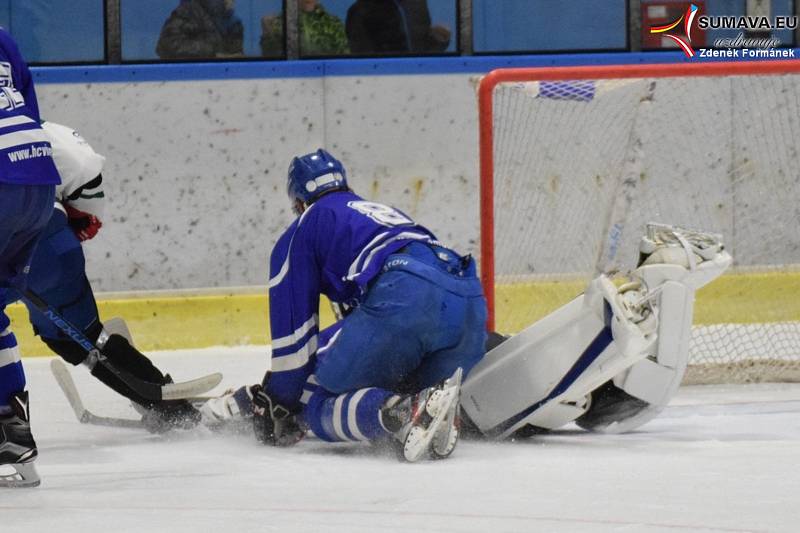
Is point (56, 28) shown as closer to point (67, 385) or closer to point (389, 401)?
point (67, 385)

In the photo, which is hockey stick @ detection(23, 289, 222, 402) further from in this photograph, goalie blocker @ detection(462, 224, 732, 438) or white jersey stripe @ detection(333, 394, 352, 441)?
goalie blocker @ detection(462, 224, 732, 438)

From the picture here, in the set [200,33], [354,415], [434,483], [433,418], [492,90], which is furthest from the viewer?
[200,33]

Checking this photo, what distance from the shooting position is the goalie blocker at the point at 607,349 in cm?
336

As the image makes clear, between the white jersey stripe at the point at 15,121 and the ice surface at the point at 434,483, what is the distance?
0.71 metres

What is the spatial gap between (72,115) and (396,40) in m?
1.36

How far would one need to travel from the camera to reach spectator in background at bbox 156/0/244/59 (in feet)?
19.8

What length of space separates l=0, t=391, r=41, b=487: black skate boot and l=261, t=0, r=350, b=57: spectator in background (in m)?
3.34

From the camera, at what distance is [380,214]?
3.42m

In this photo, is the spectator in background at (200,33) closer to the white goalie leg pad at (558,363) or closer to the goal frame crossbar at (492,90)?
the goal frame crossbar at (492,90)

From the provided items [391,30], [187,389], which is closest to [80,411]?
[187,389]

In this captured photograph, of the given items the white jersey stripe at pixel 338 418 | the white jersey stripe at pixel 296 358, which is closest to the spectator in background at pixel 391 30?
the white jersey stripe at pixel 296 358

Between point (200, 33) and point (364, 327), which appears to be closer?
point (364, 327)

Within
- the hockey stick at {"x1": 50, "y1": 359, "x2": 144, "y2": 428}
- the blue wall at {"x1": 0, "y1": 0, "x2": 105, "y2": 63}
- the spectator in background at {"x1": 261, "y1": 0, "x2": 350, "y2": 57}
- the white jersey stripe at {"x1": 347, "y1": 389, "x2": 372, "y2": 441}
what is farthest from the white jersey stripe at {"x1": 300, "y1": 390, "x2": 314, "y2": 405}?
the blue wall at {"x1": 0, "y1": 0, "x2": 105, "y2": 63}

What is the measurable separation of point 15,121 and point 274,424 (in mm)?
973
